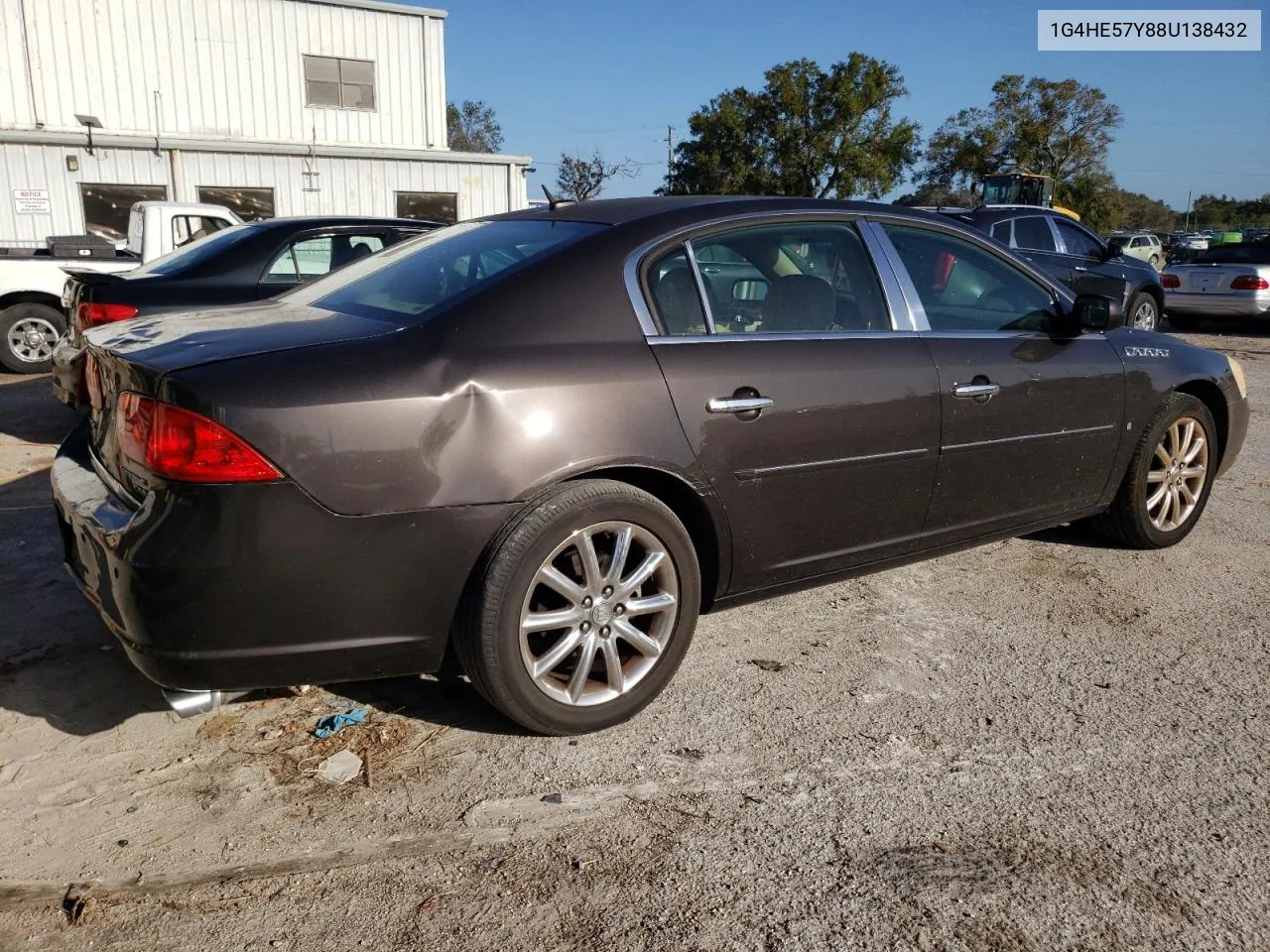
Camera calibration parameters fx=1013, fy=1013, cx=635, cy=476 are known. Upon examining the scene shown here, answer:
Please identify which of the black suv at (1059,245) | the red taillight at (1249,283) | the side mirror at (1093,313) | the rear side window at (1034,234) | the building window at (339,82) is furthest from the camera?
the building window at (339,82)

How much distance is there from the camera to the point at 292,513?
241 centimetres

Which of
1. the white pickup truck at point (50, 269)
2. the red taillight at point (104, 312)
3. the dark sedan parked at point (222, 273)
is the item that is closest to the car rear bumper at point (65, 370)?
the dark sedan parked at point (222, 273)

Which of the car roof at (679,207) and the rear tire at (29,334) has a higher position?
the car roof at (679,207)

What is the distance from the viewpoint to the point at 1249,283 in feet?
47.2

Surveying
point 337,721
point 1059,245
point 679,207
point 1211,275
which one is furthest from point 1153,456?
point 1211,275

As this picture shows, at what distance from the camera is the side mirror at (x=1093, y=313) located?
13.1 ft

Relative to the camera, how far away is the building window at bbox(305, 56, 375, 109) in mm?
20547

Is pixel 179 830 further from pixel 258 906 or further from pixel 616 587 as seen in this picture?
pixel 616 587

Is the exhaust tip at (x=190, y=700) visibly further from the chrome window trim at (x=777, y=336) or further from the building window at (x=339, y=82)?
the building window at (x=339, y=82)

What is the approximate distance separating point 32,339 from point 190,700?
8.48 metres

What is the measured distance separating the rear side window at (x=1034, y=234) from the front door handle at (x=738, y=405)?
9.84 m

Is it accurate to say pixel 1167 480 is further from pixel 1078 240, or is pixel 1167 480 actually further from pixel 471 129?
pixel 471 129

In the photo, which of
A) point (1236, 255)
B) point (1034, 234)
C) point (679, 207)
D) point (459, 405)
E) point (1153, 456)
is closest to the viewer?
point (459, 405)

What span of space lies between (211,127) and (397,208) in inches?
156
